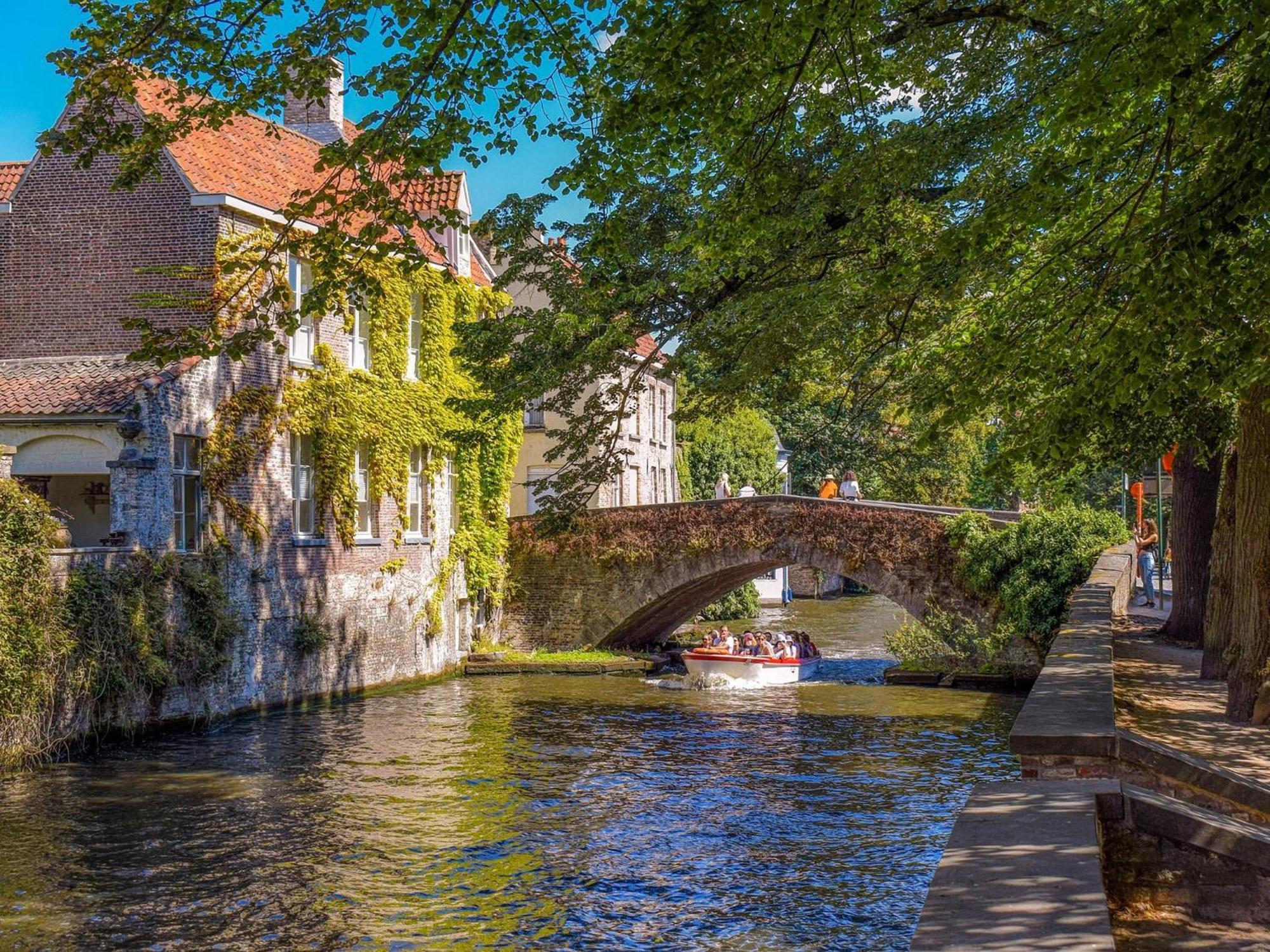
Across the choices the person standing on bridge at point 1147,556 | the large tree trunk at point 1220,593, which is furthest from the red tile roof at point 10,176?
the person standing on bridge at point 1147,556

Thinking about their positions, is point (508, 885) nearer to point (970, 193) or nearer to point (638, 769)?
point (638, 769)

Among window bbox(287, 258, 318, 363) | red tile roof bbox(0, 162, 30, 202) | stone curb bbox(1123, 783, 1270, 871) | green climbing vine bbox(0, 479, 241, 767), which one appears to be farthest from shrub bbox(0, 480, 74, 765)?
stone curb bbox(1123, 783, 1270, 871)

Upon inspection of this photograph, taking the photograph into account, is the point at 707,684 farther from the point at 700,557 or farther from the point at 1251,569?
the point at 1251,569

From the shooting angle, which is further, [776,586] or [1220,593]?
[776,586]

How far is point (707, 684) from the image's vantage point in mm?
25484

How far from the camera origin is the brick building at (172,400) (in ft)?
62.1

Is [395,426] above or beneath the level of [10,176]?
beneath

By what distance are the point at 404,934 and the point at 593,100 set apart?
6231mm

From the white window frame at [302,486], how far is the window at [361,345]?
1.77 m

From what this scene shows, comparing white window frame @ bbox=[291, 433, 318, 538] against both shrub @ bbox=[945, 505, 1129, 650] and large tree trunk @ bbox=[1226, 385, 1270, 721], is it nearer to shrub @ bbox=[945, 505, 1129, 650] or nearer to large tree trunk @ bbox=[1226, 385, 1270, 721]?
shrub @ bbox=[945, 505, 1129, 650]

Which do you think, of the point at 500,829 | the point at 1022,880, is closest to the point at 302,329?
the point at 500,829

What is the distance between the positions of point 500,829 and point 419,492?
1310 centimetres

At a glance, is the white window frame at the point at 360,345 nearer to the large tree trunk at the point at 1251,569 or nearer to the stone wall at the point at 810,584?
the large tree trunk at the point at 1251,569

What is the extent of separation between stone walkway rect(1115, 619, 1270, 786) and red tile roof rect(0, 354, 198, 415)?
1304 cm
